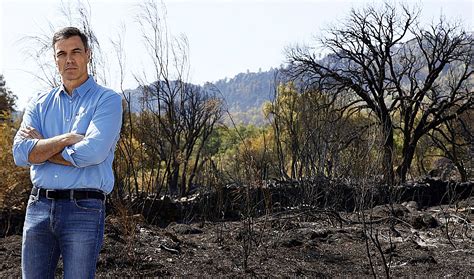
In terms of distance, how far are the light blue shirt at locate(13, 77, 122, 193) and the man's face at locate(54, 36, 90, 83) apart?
6 cm

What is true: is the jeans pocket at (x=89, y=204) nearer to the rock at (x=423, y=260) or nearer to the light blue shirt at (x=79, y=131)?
the light blue shirt at (x=79, y=131)

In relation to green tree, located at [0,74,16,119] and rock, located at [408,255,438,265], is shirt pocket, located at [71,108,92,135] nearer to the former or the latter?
rock, located at [408,255,438,265]

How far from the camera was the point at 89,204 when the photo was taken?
2432 millimetres

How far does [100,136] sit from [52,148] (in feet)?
0.67

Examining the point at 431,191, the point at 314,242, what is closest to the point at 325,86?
the point at 431,191

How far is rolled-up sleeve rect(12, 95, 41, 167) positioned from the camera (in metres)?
2.56

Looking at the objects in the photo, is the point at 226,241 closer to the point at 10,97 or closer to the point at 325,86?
the point at 325,86

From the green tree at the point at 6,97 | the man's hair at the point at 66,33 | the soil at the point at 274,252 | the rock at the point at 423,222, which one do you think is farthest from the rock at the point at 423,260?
the green tree at the point at 6,97

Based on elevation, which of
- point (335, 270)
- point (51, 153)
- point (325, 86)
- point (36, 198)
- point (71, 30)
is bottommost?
point (335, 270)

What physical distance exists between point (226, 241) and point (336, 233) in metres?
1.57

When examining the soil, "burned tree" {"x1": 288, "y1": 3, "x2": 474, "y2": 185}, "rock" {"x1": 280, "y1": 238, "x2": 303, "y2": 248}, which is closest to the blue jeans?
the soil

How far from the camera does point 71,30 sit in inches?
101

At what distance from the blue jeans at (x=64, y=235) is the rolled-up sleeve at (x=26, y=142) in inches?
8.7

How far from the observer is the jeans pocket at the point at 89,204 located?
2412 millimetres
